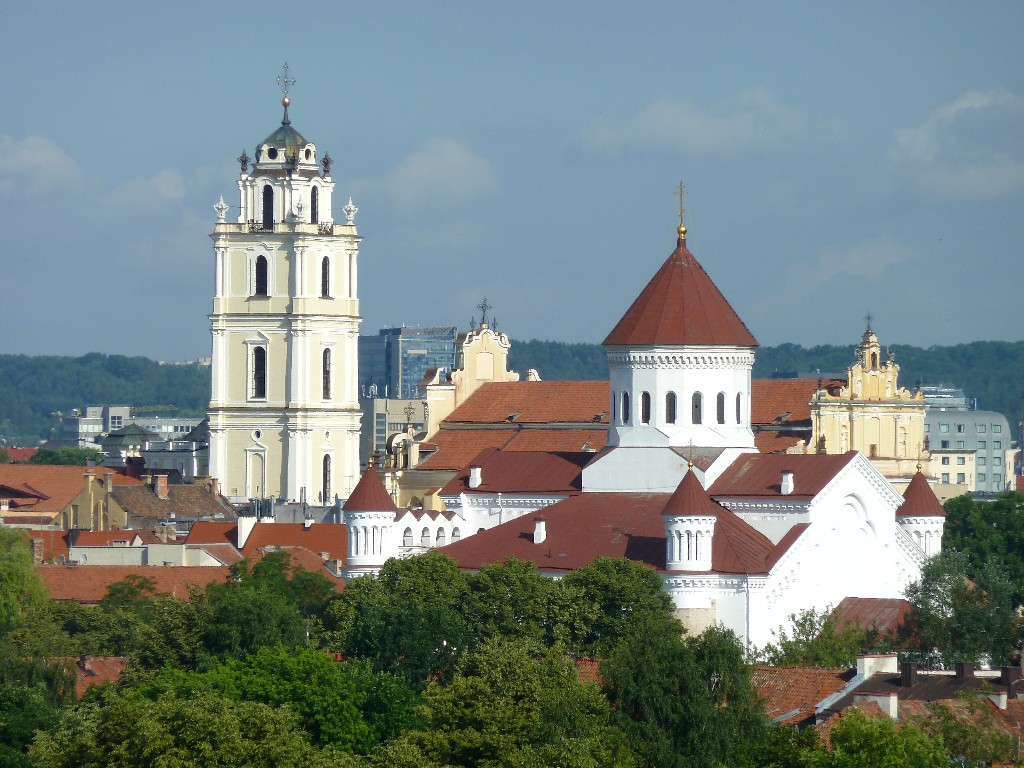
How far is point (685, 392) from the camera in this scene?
79.1m

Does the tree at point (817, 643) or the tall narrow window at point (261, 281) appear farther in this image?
the tall narrow window at point (261, 281)

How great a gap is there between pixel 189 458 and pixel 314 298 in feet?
144

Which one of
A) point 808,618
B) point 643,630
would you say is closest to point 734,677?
point 643,630

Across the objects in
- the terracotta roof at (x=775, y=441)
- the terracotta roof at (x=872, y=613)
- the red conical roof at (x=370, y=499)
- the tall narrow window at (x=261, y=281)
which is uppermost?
the tall narrow window at (x=261, y=281)

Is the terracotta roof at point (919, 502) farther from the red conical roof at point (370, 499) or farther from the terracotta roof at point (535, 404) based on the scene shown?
the terracotta roof at point (535, 404)

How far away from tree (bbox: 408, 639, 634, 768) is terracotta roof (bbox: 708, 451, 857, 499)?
61.3ft

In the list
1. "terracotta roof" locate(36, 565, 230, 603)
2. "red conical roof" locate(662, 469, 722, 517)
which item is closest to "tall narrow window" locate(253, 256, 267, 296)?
"terracotta roof" locate(36, 565, 230, 603)

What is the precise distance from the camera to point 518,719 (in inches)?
2132

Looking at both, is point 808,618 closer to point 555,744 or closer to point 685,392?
point 685,392

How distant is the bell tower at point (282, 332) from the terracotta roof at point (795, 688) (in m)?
→ 58.8

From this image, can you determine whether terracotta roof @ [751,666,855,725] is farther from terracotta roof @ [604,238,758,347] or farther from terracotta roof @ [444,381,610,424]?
terracotta roof @ [444,381,610,424]

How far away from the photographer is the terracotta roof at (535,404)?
96125 mm

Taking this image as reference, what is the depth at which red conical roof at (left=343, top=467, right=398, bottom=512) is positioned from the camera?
79500 mm

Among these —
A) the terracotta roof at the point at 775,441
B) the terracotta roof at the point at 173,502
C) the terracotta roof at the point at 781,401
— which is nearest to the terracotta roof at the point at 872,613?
the terracotta roof at the point at 775,441
